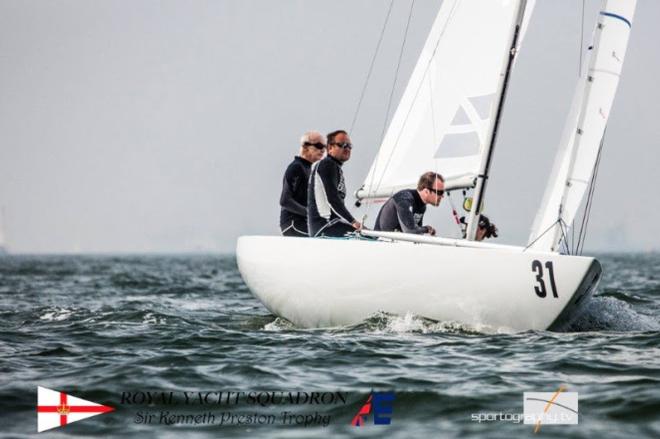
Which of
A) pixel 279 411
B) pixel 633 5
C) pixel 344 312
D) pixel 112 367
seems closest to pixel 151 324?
pixel 344 312

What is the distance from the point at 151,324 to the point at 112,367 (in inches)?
110

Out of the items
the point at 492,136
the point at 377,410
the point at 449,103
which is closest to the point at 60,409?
the point at 377,410

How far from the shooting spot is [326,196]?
26.5ft

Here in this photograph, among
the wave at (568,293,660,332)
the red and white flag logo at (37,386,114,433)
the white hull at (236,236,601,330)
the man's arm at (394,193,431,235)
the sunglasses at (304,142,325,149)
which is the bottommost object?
the red and white flag logo at (37,386,114,433)

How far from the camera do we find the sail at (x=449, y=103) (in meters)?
8.73

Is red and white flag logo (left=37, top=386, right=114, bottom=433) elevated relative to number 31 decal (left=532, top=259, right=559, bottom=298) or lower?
lower

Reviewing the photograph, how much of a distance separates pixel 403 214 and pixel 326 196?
667 mm

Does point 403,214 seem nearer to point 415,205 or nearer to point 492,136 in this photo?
point 415,205

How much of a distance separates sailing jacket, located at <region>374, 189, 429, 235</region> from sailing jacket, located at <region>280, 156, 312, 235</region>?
2.37 ft

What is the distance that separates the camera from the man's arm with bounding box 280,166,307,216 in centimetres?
866

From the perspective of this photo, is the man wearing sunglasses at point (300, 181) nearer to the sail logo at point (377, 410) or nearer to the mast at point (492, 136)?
the mast at point (492, 136)

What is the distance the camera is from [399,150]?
936 cm

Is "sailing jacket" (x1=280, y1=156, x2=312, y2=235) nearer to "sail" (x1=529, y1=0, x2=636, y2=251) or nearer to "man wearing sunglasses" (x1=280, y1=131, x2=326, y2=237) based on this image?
"man wearing sunglasses" (x1=280, y1=131, x2=326, y2=237)

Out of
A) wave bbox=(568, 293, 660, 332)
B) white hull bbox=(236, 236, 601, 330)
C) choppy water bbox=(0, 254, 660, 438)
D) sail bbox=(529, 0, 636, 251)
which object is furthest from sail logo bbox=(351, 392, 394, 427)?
wave bbox=(568, 293, 660, 332)
